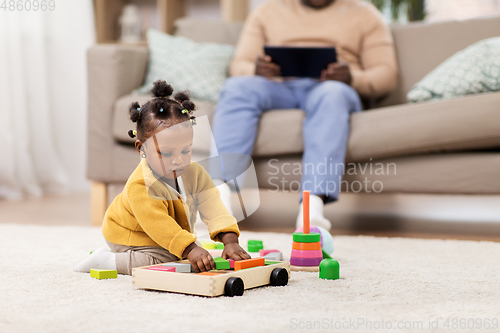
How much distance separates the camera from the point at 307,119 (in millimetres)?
1555

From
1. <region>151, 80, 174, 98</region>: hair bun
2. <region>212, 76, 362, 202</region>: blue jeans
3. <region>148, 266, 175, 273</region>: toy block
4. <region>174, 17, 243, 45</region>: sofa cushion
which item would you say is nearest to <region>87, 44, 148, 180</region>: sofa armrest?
<region>212, 76, 362, 202</region>: blue jeans

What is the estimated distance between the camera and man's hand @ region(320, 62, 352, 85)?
5.56ft

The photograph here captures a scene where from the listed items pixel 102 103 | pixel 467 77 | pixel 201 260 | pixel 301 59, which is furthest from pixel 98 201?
pixel 467 77

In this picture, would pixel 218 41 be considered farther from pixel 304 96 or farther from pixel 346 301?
pixel 346 301

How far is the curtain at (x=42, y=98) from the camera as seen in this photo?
2.46m

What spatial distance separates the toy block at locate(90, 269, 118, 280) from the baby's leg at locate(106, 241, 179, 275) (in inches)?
1.2

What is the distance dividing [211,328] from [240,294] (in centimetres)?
17

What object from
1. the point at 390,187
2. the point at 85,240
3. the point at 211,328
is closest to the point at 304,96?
the point at 390,187

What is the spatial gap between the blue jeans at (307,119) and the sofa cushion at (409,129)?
40mm

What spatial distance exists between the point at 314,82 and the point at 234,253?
99 cm

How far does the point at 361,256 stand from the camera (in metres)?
1.16

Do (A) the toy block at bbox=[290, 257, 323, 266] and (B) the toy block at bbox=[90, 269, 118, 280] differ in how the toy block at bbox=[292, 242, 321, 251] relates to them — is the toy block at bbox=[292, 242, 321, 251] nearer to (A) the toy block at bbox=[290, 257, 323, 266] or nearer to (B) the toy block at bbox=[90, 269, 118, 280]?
(A) the toy block at bbox=[290, 257, 323, 266]

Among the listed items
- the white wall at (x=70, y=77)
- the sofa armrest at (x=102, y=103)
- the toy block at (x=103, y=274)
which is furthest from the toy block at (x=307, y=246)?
the white wall at (x=70, y=77)

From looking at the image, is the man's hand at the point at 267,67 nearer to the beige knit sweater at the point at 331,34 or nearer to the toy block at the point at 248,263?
the beige knit sweater at the point at 331,34
